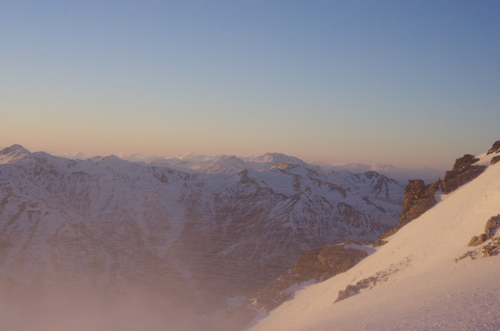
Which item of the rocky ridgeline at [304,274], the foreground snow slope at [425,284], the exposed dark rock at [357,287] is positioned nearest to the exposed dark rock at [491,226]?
the foreground snow slope at [425,284]

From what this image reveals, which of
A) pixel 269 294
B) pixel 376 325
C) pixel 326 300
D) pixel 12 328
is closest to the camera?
pixel 376 325

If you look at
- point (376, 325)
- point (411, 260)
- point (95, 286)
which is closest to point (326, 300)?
point (411, 260)

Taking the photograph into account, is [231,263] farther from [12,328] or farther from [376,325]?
[376,325]

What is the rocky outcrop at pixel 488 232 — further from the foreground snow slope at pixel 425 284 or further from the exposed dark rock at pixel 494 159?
the exposed dark rock at pixel 494 159

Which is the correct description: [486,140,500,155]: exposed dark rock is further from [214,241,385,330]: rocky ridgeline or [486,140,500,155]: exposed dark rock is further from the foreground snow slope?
[214,241,385,330]: rocky ridgeline

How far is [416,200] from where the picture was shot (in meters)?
64.0

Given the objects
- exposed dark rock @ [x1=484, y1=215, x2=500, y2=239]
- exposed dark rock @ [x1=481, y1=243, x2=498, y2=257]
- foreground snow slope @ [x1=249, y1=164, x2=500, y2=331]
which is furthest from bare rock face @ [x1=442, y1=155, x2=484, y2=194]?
exposed dark rock @ [x1=481, y1=243, x2=498, y2=257]

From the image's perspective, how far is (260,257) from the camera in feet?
598

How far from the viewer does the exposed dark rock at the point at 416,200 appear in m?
59.9

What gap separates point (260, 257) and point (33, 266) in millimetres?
107763

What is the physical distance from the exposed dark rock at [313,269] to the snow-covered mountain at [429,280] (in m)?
2.51

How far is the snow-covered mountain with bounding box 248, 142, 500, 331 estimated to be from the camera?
2038 centimetres

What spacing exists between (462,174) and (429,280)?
119ft

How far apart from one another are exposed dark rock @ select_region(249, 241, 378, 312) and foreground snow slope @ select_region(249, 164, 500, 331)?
10.1 feet
